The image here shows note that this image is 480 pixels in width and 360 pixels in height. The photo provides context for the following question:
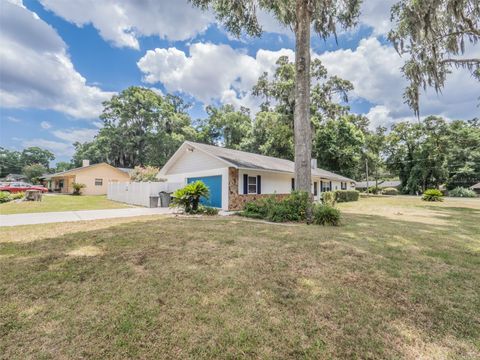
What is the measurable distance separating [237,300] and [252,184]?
1137 cm

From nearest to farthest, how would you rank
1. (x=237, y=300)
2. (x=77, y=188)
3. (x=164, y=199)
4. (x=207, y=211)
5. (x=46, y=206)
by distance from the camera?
1. (x=237, y=300)
2. (x=207, y=211)
3. (x=46, y=206)
4. (x=164, y=199)
5. (x=77, y=188)

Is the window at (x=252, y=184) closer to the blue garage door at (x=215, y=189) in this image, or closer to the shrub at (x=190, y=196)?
the blue garage door at (x=215, y=189)

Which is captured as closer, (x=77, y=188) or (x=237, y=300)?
(x=237, y=300)

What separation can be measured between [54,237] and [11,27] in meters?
9.60

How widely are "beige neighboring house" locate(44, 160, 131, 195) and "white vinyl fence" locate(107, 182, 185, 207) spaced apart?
1194 cm

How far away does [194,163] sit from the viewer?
50.1 feet

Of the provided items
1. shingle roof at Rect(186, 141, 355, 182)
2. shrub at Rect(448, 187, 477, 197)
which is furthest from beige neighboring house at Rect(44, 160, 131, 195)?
shrub at Rect(448, 187, 477, 197)

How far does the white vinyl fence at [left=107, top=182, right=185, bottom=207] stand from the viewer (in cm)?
1516

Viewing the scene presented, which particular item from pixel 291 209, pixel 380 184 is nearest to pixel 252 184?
pixel 291 209

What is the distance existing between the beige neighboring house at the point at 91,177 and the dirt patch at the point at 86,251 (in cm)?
2763

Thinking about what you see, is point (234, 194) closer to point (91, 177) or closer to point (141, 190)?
point (141, 190)

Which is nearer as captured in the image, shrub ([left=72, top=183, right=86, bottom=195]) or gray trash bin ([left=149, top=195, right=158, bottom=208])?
gray trash bin ([left=149, top=195, right=158, bottom=208])

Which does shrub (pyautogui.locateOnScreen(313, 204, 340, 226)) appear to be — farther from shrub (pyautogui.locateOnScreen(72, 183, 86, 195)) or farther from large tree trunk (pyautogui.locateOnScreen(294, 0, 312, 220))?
shrub (pyautogui.locateOnScreen(72, 183, 86, 195))

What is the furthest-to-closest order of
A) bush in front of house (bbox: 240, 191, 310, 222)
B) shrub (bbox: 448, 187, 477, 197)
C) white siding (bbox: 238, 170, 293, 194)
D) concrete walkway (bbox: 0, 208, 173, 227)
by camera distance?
shrub (bbox: 448, 187, 477, 197) < white siding (bbox: 238, 170, 293, 194) < bush in front of house (bbox: 240, 191, 310, 222) < concrete walkway (bbox: 0, 208, 173, 227)
